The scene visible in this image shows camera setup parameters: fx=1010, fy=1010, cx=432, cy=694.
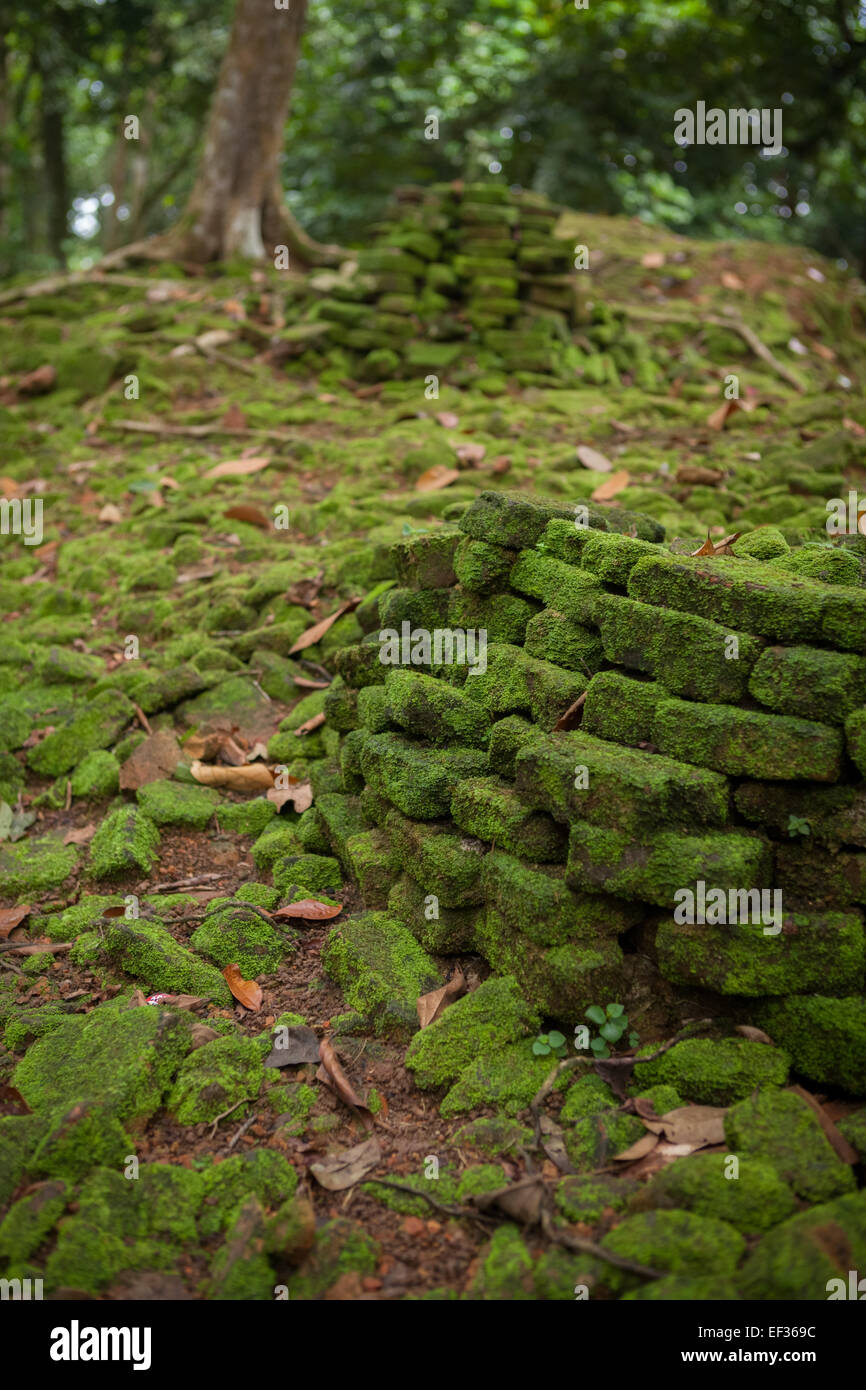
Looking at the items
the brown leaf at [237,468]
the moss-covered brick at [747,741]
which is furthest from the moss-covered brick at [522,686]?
the brown leaf at [237,468]

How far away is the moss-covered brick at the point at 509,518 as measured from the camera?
3.22m

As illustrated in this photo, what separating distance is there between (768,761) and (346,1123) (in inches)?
53.4

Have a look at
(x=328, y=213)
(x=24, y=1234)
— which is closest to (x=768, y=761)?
(x=24, y=1234)

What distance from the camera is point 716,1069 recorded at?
7.82ft

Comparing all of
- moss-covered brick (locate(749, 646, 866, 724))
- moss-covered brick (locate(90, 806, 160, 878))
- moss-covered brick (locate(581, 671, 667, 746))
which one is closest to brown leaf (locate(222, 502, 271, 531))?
moss-covered brick (locate(90, 806, 160, 878))

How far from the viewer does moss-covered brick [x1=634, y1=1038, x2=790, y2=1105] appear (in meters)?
2.36

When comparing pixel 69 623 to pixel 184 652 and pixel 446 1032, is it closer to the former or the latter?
pixel 184 652

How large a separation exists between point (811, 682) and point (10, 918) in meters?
2.48

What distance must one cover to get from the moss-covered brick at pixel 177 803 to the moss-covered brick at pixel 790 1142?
6.76 ft

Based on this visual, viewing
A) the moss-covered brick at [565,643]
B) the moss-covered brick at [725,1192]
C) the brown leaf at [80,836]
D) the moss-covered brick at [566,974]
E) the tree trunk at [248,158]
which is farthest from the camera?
the tree trunk at [248,158]

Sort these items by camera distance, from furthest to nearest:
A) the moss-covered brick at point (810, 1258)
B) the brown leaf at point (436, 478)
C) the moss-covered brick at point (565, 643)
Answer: the brown leaf at point (436, 478) → the moss-covered brick at point (565, 643) → the moss-covered brick at point (810, 1258)

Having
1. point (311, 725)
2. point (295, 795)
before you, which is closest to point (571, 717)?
point (295, 795)

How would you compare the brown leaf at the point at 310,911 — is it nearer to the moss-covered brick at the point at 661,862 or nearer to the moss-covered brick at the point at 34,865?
the moss-covered brick at the point at 34,865

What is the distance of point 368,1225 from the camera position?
2.20 m
